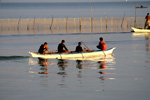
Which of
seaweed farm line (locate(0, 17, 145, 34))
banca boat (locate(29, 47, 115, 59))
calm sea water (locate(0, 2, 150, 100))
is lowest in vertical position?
calm sea water (locate(0, 2, 150, 100))

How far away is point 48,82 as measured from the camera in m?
16.2

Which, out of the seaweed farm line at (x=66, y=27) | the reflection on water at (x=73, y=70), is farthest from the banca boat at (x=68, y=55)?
the seaweed farm line at (x=66, y=27)

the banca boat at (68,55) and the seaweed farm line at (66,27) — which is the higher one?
the seaweed farm line at (66,27)

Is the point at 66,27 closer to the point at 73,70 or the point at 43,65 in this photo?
the point at 43,65

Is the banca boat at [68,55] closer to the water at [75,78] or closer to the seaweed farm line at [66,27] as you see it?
the water at [75,78]

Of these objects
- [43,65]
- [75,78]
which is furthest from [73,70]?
[43,65]

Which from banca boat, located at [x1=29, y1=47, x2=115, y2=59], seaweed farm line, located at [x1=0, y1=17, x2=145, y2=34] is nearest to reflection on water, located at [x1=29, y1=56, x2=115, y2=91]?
banca boat, located at [x1=29, y1=47, x2=115, y2=59]

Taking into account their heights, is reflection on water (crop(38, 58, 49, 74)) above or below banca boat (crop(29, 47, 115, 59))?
below

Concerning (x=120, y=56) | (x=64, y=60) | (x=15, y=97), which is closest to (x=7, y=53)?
(x=64, y=60)

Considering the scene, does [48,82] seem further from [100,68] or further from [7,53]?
[7,53]

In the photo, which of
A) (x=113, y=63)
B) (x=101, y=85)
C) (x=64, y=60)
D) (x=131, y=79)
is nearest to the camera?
(x=101, y=85)

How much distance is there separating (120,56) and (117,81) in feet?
31.1

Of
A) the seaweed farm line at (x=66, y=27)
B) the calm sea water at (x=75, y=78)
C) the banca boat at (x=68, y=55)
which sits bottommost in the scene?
the calm sea water at (x=75, y=78)

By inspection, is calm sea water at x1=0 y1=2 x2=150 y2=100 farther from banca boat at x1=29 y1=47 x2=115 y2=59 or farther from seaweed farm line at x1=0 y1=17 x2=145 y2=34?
seaweed farm line at x1=0 y1=17 x2=145 y2=34
